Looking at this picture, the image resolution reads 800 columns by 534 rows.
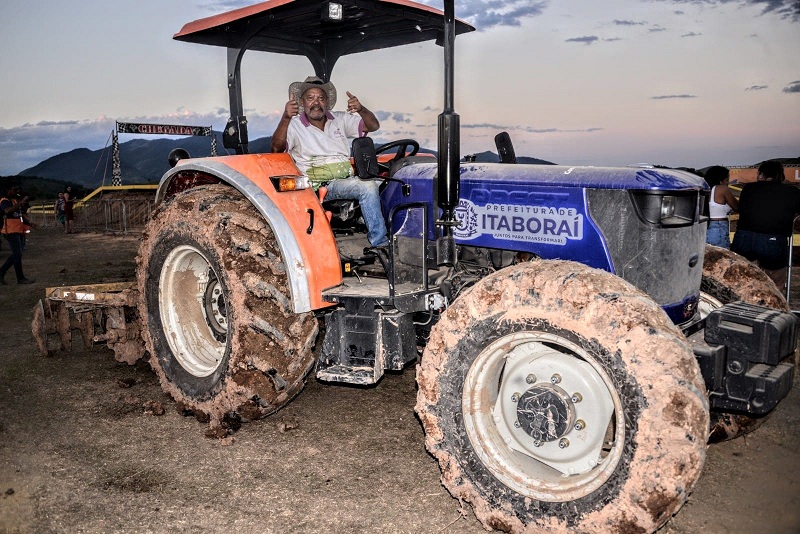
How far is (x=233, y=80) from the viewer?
5055 mm

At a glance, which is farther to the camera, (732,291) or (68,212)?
(68,212)

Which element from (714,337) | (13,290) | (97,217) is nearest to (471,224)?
(714,337)

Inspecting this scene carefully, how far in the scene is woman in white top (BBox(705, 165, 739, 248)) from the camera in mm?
7742

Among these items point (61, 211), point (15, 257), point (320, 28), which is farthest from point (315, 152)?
point (61, 211)

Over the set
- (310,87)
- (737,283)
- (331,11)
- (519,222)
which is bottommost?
(737,283)

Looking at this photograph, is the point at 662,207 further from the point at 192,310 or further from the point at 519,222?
the point at 192,310

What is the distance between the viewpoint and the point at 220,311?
17.2 feet

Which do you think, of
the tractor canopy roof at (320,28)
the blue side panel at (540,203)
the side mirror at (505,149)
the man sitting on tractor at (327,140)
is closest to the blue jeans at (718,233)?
the side mirror at (505,149)

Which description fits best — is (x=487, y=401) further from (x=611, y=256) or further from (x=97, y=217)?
(x=97, y=217)

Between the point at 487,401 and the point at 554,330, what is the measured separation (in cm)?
58

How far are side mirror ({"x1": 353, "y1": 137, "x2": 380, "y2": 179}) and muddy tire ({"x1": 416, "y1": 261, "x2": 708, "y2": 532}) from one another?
1.15 metres

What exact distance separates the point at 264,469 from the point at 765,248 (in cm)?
585

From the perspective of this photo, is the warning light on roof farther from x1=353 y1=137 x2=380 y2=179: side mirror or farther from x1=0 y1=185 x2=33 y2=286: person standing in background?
x1=0 y1=185 x2=33 y2=286: person standing in background

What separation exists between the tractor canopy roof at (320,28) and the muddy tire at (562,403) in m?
2.14
